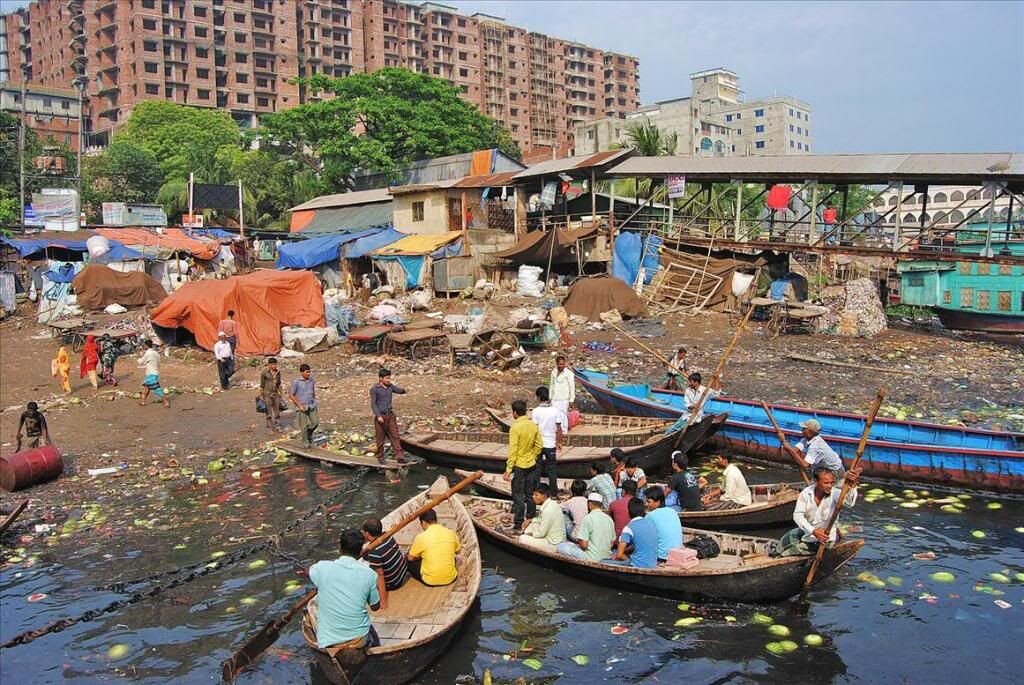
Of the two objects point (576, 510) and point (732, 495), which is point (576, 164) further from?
point (576, 510)

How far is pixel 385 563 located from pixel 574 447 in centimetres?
578

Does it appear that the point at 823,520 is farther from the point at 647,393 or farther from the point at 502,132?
the point at 502,132

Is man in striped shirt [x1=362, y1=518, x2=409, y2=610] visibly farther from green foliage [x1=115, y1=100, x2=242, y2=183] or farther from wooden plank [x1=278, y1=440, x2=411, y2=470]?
green foliage [x1=115, y1=100, x2=242, y2=183]

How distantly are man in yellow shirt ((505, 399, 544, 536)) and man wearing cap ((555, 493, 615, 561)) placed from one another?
1030 mm

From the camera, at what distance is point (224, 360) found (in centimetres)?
1850

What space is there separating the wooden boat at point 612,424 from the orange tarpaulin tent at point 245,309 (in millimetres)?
9934

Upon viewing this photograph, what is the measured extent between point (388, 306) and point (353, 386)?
244 inches

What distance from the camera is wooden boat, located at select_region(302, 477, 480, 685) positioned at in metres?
6.46

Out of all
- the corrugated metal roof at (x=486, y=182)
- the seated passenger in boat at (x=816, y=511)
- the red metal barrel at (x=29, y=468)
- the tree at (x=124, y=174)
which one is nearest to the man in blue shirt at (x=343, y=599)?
the seated passenger in boat at (x=816, y=511)

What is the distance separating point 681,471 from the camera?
10.0 m

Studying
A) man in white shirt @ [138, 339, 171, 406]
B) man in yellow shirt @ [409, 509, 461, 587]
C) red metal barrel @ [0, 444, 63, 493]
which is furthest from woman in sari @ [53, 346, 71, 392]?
man in yellow shirt @ [409, 509, 461, 587]

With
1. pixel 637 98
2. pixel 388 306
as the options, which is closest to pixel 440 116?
pixel 388 306

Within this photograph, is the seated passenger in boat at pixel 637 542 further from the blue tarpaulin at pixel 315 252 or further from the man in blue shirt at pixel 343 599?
the blue tarpaulin at pixel 315 252

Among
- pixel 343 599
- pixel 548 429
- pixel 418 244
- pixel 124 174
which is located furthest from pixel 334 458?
pixel 124 174
